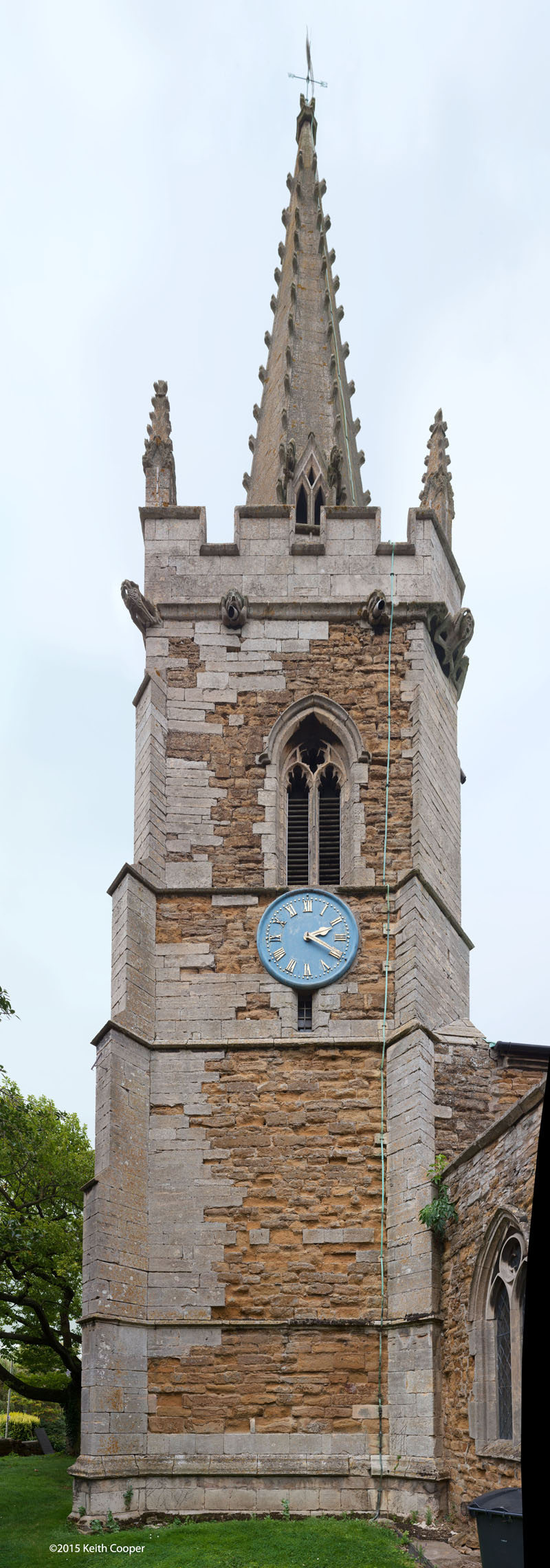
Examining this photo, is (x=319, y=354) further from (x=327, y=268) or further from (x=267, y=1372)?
(x=267, y=1372)

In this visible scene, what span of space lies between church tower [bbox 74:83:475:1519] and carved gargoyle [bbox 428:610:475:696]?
0.12 ft

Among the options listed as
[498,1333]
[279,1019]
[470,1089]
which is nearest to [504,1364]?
[498,1333]

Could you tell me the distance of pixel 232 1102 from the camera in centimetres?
1573

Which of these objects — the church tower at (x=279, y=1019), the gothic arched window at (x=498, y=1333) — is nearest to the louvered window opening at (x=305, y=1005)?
the church tower at (x=279, y=1019)

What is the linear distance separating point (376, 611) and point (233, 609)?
1.61 m

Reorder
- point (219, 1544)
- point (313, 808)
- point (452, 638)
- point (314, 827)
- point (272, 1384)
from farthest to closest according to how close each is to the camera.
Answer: point (452, 638), point (313, 808), point (314, 827), point (272, 1384), point (219, 1544)

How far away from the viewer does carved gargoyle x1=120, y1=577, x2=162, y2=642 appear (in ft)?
57.6

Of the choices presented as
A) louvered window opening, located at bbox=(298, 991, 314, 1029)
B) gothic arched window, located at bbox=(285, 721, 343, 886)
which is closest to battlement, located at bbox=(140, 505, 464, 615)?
gothic arched window, located at bbox=(285, 721, 343, 886)

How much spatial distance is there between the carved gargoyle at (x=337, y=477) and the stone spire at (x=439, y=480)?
994mm

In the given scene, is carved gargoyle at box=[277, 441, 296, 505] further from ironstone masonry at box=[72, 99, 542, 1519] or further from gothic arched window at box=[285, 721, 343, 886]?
gothic arched window at box=[285, 721, 343, 886]

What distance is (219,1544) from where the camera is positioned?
508 inches

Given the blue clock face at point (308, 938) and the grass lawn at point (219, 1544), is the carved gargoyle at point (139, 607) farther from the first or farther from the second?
the grass lawn at point (219, 1544)

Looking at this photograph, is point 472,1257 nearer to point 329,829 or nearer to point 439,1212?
point 439,1212

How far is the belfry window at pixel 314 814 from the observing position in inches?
672
